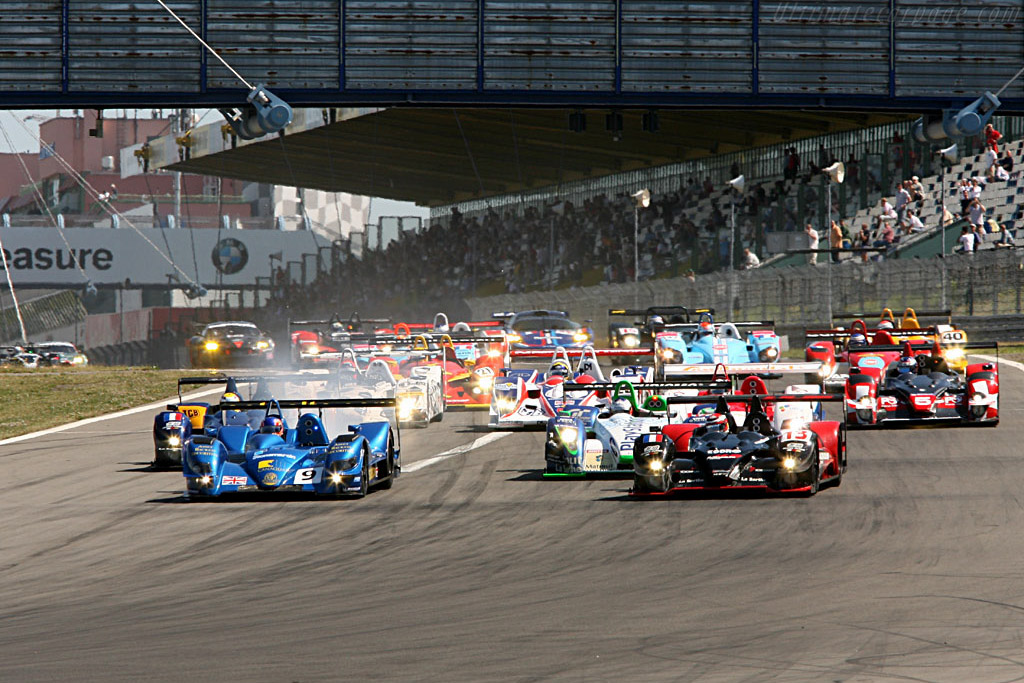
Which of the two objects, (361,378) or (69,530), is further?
(361,378)

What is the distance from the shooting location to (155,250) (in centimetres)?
6128

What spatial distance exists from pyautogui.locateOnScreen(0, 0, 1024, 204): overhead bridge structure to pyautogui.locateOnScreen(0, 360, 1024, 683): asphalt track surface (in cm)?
1358

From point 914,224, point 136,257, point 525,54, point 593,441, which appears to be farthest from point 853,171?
point 136,257

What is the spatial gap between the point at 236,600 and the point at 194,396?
64.6 feet

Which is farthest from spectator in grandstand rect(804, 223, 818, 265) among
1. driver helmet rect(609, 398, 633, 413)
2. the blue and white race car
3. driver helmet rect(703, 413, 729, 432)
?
driver helmet rect(703, 413, 729, 432)

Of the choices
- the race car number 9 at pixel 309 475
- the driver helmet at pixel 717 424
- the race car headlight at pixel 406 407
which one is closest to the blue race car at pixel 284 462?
the race car number 9 at pixel 309 475

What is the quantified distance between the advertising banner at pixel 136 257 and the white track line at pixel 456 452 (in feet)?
138

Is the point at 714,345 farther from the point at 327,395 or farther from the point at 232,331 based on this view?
the point at 232,331

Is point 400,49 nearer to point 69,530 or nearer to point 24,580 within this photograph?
point 69,530

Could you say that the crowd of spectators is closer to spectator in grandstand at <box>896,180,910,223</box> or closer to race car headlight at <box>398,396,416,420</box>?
spectator in grandstand at <box>896,180,910,223</box>

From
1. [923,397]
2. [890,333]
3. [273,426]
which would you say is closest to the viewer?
[273,426]

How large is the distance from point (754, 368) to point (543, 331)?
10923mm

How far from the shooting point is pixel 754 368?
18562mm

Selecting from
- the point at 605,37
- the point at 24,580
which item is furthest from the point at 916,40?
the point at 24,580
